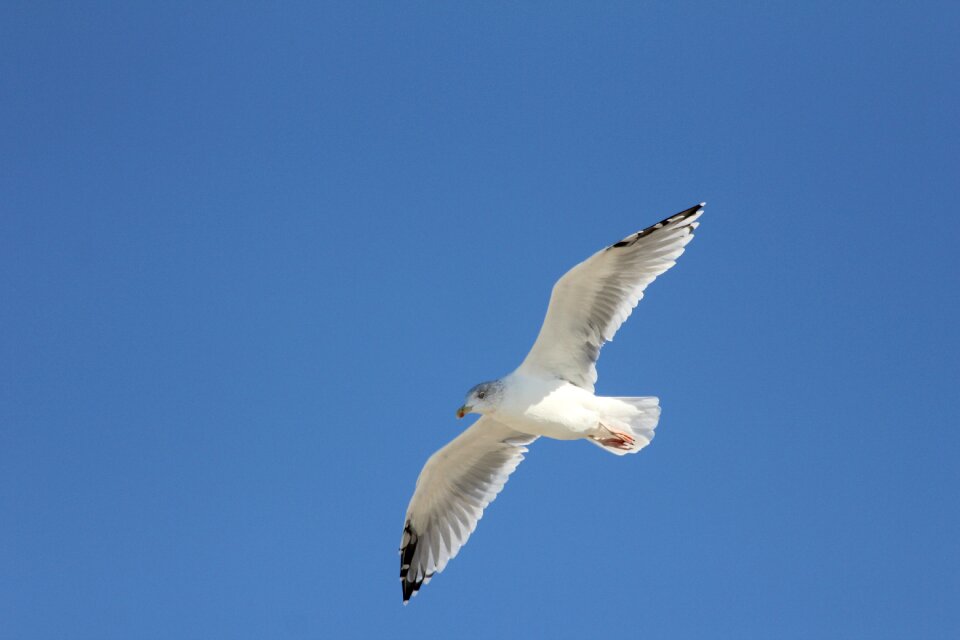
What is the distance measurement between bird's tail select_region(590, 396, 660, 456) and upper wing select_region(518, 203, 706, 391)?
24 centimetres

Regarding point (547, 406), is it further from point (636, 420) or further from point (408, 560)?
point (408, 560)

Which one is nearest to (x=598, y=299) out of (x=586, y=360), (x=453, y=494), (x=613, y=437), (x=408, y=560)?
(x=586, y=360)

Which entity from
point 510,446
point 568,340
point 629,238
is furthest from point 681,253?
point 510,446

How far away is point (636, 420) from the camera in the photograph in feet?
22.3


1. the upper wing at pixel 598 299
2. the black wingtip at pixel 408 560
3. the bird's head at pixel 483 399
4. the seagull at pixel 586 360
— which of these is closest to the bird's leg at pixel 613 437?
the seagull at pixel 586 360

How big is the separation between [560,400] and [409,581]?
212 centimetres

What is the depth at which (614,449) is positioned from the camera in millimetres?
6832

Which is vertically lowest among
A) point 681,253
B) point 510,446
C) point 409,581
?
point 409,581

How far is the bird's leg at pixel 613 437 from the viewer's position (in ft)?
22.0

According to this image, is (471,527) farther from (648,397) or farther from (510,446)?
(648,397)

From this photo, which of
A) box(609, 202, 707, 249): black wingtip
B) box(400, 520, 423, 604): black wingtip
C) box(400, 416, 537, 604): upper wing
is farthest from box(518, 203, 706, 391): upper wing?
box(400, 520, 423, 604): black wingtip

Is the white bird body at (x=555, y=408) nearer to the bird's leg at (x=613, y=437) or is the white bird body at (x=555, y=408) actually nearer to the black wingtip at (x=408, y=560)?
the bird's leg at (x=613, y=437)

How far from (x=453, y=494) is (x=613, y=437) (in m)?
1.42

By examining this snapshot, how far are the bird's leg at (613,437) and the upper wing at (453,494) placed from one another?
756mm
